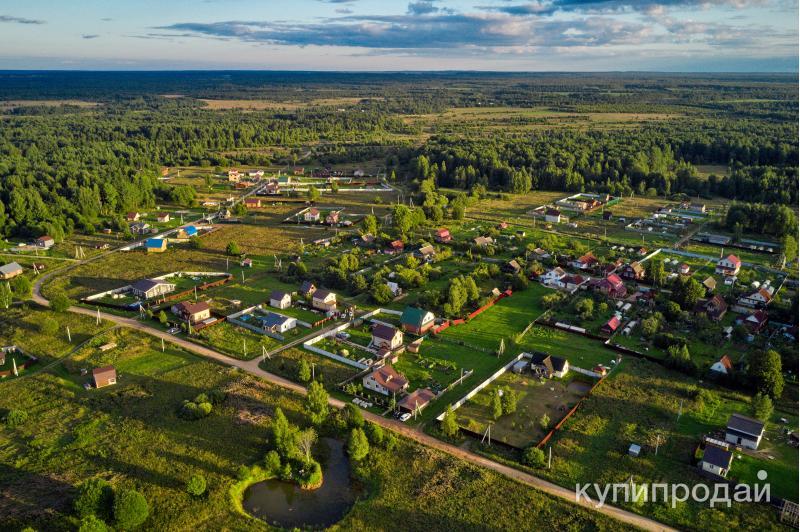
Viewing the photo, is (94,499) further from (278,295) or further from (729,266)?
(729,266)

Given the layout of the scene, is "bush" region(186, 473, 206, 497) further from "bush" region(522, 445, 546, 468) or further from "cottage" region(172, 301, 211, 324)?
"cottage" region(172, 301, 211, 324)

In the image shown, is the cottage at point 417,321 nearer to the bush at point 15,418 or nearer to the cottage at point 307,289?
the cottage at point 307,289

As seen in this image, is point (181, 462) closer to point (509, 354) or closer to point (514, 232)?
point (509, 354)

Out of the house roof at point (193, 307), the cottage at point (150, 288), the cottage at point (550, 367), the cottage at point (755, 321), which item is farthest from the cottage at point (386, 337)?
the cottage at point (755, 321)

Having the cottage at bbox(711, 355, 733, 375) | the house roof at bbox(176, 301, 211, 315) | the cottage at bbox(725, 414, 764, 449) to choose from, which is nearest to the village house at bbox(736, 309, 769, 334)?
the cottage at bbox(711, 355, 733, 375)

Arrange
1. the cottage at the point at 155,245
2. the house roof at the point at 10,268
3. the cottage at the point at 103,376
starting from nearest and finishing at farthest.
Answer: the cottage at the point at 103,376
the house roof at the point at 10,268
the cottage at the point at 155,245

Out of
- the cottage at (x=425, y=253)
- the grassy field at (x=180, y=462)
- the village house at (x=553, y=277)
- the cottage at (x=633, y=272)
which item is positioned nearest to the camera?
the grassy field at (x=180, y=462)

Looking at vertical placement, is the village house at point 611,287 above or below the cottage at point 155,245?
below

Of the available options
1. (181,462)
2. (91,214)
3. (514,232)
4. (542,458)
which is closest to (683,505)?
(542,458)
